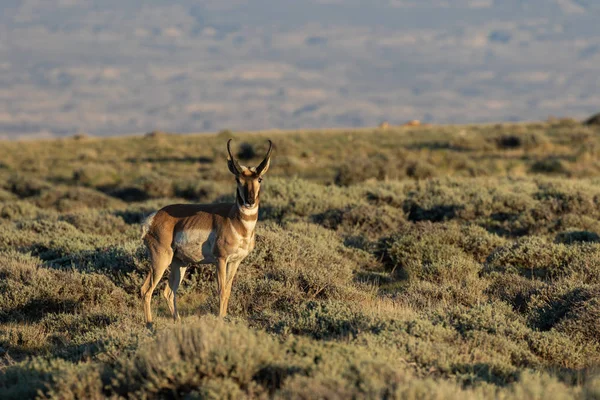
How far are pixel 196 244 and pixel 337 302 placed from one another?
1.73m

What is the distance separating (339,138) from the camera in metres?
48.0

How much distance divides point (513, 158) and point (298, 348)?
2715 cm

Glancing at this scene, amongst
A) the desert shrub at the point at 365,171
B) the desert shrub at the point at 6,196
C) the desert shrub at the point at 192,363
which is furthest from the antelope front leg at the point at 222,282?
the desert shrub at the point at 6,196

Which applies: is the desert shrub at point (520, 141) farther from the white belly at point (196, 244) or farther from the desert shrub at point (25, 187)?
the white belly at point (196, 244)

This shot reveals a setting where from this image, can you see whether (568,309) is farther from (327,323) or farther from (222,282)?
(222,282)

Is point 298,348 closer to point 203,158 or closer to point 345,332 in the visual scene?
point 345,332

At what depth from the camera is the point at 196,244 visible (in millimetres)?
8281

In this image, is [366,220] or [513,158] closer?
[366,220]

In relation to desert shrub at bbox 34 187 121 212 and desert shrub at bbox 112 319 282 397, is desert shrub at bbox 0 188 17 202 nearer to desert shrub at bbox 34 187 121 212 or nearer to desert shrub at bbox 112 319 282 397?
desert shrub at bbox 34 187 121 212

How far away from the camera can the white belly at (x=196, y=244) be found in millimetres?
8266

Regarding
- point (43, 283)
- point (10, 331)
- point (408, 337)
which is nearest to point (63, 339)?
point (10, 331)

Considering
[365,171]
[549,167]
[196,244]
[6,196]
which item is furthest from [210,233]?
[549,167]

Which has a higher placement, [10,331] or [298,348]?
[298,348]

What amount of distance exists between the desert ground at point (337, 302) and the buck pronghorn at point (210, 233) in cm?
55
